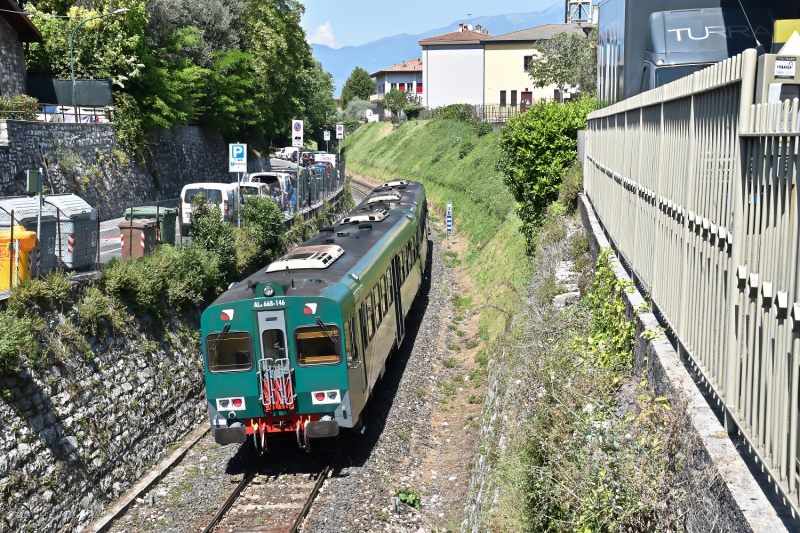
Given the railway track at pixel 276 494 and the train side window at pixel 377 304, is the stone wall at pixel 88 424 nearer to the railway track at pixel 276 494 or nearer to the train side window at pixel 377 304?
the railway track at pixel 276 494

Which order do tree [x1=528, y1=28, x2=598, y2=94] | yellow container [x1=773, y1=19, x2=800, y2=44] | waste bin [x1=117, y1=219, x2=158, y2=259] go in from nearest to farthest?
1. yellow container [x1=773, y1=19, x2=800, y2=44]
2. waste bin [x1=117, y1=219, x2=158, y2=259]
3. tree [x1=528, y1=28, x2=598, y2=94]

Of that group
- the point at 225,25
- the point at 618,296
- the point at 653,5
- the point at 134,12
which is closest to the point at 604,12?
the point at 653,5

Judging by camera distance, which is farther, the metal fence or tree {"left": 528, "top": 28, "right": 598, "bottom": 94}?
tree {"left": 528, "top": 28, "right": 598, "bottom": 94}

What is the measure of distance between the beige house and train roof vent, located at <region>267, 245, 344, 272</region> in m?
52.7

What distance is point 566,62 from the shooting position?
4778 cm

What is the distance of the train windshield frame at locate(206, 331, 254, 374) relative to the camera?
12.2 m

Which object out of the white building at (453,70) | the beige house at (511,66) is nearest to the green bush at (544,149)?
the beige house at (511,66)

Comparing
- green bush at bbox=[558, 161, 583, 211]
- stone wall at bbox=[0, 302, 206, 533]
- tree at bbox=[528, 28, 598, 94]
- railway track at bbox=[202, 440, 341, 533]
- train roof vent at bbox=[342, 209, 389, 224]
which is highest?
tree at bbox=[528, 28, 598, 94]

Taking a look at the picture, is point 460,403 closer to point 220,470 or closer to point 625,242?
point 220,470

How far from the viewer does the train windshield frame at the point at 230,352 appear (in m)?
12.2

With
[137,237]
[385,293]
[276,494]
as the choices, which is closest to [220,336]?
[276,494]

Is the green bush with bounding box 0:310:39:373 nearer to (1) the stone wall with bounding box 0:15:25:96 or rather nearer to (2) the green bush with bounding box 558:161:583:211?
(2) the green bush with bounding box 558:161:583:211

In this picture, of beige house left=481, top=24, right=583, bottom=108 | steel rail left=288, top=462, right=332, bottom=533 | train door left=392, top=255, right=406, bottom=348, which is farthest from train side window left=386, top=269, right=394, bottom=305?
beige house left=481, top=24, right=583, bottom=108

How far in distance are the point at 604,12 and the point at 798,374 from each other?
41.7 feet
